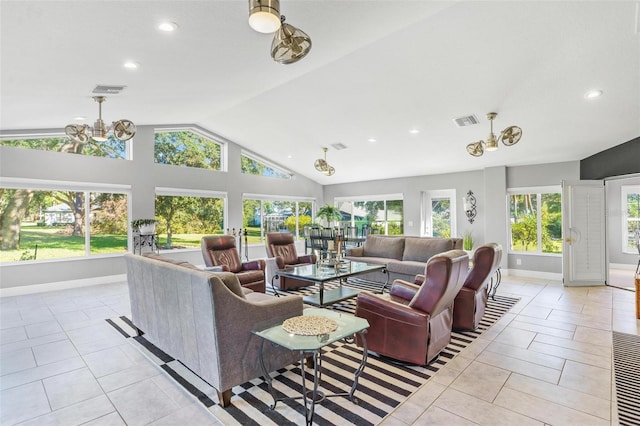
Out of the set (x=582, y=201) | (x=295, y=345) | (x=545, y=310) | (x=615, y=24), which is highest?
(x=615, y=24)

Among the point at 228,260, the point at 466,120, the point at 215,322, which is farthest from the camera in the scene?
the point at 228,260

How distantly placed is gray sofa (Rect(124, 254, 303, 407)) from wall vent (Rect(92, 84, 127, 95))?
8.01 ft

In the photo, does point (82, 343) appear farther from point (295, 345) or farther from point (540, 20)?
point (540, 20)

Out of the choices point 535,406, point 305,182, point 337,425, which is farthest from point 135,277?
point 305,182

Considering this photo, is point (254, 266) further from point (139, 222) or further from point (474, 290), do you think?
point (474, 290)

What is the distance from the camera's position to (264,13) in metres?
1.64

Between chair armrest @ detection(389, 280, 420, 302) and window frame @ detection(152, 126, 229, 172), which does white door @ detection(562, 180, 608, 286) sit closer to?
chair armrest @ detection(389, 280, 420, 302)

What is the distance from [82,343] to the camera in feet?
11.3

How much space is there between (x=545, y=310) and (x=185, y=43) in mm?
5699

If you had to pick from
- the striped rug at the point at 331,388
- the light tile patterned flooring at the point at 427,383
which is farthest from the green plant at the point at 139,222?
the striped rug at the point at 331,388

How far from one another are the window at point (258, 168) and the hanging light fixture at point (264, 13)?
741 centimetres

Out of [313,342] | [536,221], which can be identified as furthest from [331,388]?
[536,221]

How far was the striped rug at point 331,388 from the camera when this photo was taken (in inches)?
85.3

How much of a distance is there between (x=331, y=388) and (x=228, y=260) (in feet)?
11.1
